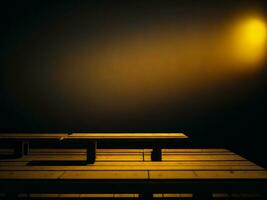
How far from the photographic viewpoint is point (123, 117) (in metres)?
4.70

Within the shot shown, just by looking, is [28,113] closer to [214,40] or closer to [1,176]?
[1,176]

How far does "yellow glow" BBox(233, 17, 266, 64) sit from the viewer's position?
15.3 ft

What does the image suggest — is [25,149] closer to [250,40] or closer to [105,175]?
[105,175]

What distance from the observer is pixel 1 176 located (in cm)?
249

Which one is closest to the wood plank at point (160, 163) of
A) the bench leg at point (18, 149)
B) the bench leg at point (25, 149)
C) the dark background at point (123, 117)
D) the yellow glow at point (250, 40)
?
the bench leg at point (18, 149)

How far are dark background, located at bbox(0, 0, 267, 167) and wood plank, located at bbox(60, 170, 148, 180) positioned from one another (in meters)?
2.06

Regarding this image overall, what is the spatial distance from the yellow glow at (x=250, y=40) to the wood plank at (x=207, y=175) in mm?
2601

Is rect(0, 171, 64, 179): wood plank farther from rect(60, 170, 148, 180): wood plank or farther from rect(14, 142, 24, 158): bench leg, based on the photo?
rect(14, 142, 24, 158): bench leg

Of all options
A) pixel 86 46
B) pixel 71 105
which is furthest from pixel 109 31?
pixel 71 105

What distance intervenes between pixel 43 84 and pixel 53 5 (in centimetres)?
141

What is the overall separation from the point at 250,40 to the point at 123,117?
8.59ft

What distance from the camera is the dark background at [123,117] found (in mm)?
4574

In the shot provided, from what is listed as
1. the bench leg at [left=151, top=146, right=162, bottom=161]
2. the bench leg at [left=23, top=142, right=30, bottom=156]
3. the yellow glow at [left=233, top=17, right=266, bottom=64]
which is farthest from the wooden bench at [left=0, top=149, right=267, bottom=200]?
the yellow glow at [left=233, top=17, right=266, bottom=64]
